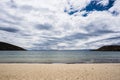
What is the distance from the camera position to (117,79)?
8.88 metres

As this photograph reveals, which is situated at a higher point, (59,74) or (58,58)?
(58,58)

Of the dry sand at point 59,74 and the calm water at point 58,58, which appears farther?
the calm water at point 58,58

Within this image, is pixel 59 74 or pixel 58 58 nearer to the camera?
pixel 59 74

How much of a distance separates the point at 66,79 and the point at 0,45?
655ft

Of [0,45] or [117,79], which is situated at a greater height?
[0,45]

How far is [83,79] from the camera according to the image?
28.5ft

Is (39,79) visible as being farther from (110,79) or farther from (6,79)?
(110,79)

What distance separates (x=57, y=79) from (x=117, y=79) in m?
4.37

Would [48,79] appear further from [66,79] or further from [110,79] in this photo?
[110,79]

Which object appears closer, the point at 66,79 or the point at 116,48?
the point at 66,79

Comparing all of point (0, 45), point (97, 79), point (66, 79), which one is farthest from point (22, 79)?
point (0, 45)

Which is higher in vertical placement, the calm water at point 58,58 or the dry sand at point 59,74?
the calm water at point 58,58

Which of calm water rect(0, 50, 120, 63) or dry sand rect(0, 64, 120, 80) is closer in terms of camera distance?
dry sand rect(0, 64, 120, 80)

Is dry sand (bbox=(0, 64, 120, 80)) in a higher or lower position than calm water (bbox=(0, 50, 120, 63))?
lower
